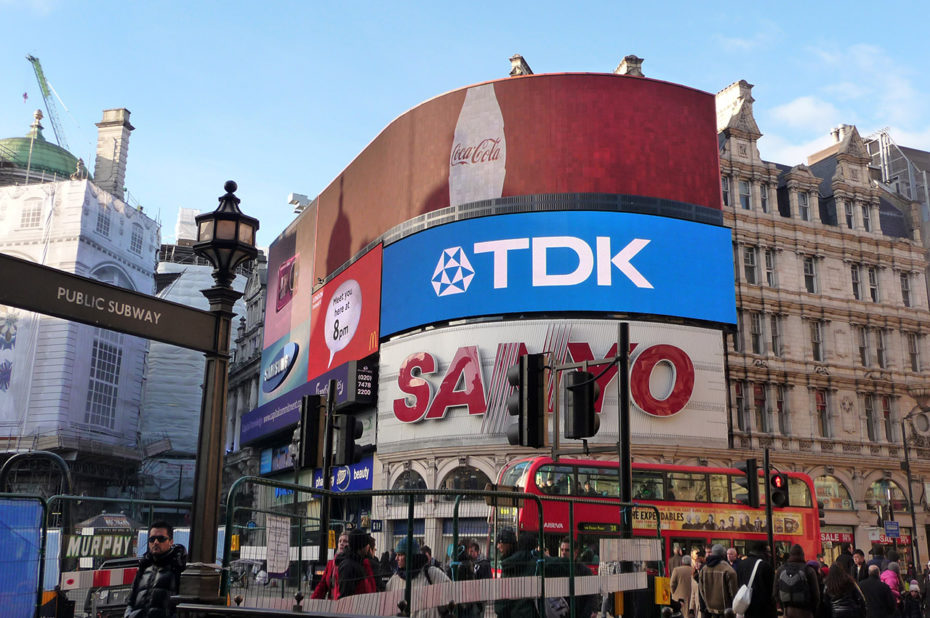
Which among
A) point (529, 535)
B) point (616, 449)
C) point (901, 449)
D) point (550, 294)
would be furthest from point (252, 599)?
point (901, 449)

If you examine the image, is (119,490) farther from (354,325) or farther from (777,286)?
(777,286)

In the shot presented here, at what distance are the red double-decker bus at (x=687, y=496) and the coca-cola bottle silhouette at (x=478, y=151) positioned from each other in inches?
659

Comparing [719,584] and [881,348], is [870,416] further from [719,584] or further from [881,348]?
[719,584]

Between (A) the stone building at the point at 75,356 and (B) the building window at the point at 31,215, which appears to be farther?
(B) the building window at the point at 31,215

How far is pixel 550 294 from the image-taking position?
3759 centimetres

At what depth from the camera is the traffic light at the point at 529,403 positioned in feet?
38.0

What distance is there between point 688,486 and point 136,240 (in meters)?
58.7

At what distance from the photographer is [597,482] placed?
84.5ft

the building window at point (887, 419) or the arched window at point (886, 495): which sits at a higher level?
the building window at point (887, 419)

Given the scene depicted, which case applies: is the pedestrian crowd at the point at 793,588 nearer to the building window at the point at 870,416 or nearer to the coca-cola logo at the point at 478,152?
the coca-cola logo at the point at 478,152

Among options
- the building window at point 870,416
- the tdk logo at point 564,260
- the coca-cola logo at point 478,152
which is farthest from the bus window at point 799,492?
the coca-cola logo at point 478,152

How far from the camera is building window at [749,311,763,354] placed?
41906 millimetres

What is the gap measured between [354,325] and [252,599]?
3791 cm

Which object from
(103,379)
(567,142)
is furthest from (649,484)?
(103,379)
